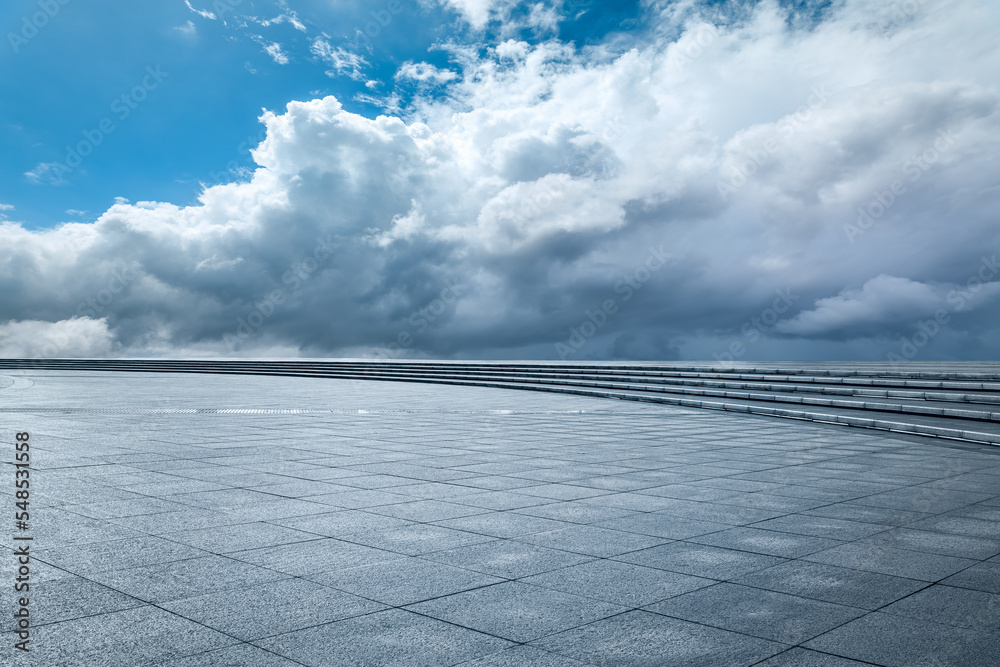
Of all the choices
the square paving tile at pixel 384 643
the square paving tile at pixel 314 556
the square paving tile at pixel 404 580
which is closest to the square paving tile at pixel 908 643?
the square paving tile at pixel 384 643

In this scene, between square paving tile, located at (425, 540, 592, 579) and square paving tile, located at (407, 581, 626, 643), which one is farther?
square paving tile, located at (425, 540, 592, 579)

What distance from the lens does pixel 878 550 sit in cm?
487

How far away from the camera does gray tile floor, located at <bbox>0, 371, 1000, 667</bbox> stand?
10.7ft

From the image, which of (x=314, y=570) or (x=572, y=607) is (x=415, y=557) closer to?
(x=314, y=570)

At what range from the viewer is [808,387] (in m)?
17.9

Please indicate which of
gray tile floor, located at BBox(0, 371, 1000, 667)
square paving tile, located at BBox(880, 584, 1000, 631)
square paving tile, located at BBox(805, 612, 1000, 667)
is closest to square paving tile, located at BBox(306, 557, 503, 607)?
gray tile floor, located at BBox(0, 371, 1000, 667)

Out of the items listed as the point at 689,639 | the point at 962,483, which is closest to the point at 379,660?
the point at 689,639

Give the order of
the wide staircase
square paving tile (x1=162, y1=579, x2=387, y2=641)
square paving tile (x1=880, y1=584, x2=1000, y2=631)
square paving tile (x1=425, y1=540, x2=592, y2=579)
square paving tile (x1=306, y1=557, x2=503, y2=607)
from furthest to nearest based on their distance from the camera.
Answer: the wide staircase, square paving tile (x1=425, y1=540, x2=592, y2=579), square paving tile (x1=306, y1=557, x2=503, y2=607), square paving tile (x1=880, y1=584, x2=1000, y2=631), square paving tile (x1=162, y1=579, x2=387, y2=641)

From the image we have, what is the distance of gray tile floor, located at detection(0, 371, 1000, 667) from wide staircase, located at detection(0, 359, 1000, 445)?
331cm

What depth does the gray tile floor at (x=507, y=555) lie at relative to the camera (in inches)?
128

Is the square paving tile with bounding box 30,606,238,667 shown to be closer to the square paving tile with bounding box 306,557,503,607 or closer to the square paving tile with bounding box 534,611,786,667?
the square paving tile with bounding box 306,557,503,607

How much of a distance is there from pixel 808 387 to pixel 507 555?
15.4 m

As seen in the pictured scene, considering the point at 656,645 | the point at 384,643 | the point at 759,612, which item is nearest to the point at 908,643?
the point at 759,612

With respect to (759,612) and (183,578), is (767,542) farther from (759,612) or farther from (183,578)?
(183,578)
